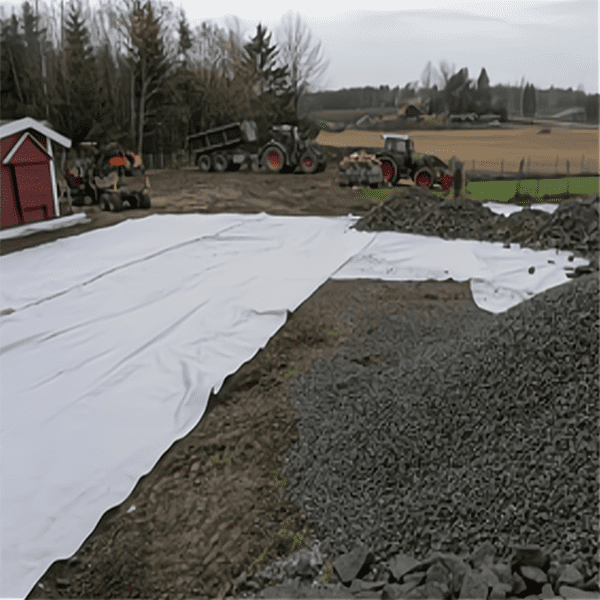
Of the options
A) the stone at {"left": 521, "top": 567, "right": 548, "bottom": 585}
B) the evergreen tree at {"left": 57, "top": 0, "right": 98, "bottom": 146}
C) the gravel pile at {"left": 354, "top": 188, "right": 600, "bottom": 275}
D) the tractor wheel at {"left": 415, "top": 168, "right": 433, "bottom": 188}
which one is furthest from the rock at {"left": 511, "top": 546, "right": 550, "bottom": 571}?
the evergreen tree at {"left": 57, "top": 0, "right": 98, "bottom": 146}

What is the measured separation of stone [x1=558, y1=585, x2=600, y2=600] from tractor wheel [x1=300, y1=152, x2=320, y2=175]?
41.2ft

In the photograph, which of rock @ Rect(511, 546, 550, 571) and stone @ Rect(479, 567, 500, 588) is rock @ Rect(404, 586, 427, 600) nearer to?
stone @ Rect(479, 567, 500, 588)

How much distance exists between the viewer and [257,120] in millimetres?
16312

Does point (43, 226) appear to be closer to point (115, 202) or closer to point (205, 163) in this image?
point (115, 202)

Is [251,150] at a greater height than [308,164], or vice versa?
[251,150]

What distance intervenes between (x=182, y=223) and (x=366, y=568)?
7.76 metres

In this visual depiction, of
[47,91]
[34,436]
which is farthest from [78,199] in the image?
[34,436]

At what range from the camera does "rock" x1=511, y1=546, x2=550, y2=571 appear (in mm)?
2027

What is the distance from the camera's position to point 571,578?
195cm

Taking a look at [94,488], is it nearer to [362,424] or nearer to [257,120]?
[362,424]

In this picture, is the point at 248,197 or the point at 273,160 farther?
the point at 273,160

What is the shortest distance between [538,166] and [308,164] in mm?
5491

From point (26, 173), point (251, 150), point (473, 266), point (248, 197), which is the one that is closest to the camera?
point (473, 266)

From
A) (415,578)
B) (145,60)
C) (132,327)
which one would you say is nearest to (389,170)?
(132,327)
